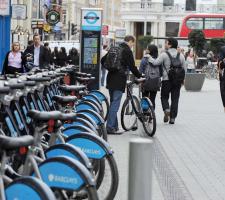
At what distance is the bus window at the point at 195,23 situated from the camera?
193ft

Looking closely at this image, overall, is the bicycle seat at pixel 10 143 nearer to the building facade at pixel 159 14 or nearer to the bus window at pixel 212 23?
the bus window at pixel 212 23

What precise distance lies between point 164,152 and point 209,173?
1.85 m

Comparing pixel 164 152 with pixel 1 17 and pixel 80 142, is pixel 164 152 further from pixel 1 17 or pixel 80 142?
pixel 1 17

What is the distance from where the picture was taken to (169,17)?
331ft

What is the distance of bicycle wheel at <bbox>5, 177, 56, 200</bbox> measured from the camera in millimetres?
4102

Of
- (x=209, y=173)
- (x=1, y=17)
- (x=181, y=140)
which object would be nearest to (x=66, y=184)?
(x=209, y=173)

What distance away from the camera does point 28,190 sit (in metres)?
4.15

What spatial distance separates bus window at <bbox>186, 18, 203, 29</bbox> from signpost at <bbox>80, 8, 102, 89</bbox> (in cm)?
4121

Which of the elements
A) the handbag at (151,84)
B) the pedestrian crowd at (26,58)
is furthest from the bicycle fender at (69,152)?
the pedestrian crowd at (26,58)

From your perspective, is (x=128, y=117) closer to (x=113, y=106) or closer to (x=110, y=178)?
(x=113, y=106)

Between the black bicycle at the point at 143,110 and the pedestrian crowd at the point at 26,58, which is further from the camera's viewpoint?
the pedestrian crowd at the point at 26,58

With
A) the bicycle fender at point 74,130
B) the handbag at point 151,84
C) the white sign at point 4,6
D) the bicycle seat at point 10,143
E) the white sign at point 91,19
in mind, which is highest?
the white sign at point 4,6

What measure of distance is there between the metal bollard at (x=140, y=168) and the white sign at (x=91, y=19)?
47.1 feet

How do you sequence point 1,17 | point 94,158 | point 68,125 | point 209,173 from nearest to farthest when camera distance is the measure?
1. point 94,158
2. point 68,125
3. point 209,173
4. point 1,17
